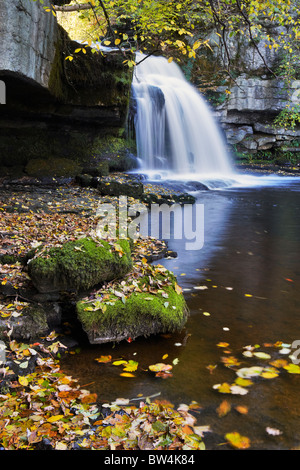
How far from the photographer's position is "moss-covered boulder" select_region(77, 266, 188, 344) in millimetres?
3441

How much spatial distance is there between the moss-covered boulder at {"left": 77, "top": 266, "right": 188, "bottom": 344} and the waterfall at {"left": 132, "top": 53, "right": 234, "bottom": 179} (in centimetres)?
1203

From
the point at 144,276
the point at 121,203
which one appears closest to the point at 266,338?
the point at 144,276

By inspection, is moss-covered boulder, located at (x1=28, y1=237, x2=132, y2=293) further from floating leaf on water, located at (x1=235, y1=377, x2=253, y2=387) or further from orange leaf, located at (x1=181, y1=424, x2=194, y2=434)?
orange leaf, located at (x1=181, y1=424, x2=194, y2=434)

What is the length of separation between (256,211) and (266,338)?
778 cm

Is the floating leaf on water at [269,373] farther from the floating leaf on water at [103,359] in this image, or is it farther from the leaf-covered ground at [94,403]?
the floating leaf on water at [103,359]

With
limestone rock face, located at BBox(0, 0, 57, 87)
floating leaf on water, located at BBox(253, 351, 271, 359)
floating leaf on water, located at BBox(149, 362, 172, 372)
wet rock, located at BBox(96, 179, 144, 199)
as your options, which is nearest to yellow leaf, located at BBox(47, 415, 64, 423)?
floating leaf on water, located at BBox(149, 362, 172, 372)

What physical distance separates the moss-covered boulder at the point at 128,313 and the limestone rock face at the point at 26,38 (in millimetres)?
4884

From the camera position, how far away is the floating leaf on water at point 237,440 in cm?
231

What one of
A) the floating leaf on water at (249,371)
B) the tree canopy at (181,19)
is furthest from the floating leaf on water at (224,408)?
the tree canopy at (181,19)

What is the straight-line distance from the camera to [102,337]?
11.3 feet

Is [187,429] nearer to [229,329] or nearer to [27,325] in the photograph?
[229,329]

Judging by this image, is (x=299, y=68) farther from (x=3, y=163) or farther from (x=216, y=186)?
(x=3, y=163)

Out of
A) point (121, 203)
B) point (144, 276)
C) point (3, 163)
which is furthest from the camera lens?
point (3, 163)
